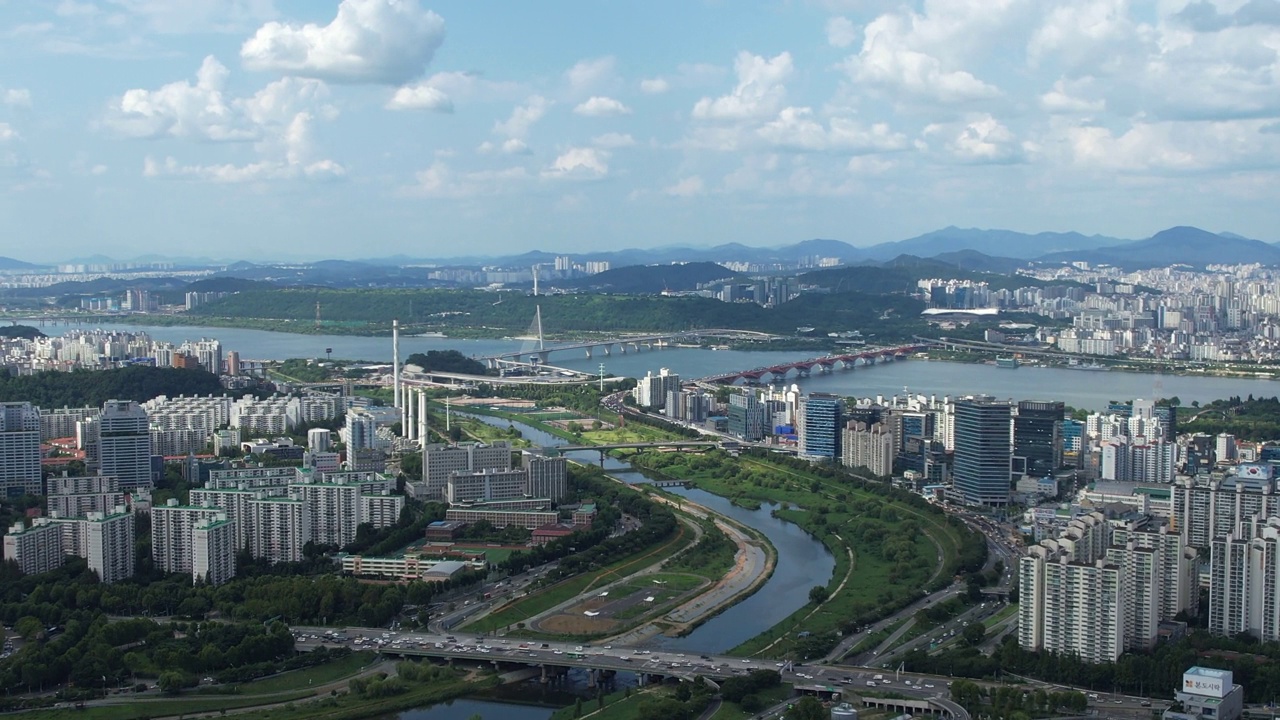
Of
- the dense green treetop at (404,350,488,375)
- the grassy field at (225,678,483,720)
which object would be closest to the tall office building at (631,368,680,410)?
the dense green treetop at (404,350,488,375)

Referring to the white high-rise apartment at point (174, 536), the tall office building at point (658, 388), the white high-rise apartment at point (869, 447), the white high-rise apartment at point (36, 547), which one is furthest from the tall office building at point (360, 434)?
the tall office building at point (658, 388)

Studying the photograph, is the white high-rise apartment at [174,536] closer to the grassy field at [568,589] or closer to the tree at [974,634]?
the grassy field at [568,589]

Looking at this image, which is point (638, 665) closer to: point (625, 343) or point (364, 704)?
point (364, 704)

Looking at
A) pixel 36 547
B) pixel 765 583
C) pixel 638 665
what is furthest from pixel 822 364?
pixel 638 665

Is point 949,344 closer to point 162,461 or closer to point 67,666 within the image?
point 162,461

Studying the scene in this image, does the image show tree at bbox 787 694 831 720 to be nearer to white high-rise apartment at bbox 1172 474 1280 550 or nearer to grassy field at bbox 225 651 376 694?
grassy field at bbox 225 651 376 694
